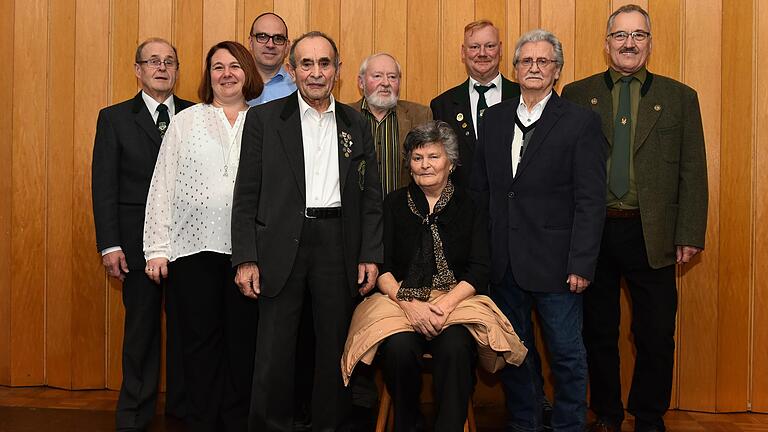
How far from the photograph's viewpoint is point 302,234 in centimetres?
303

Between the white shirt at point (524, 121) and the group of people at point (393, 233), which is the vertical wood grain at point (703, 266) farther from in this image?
the white shirt at point (524, 121)

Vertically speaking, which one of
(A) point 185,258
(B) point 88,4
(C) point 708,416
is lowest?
(C) point 708,416

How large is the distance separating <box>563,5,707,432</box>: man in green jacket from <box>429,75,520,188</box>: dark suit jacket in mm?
480

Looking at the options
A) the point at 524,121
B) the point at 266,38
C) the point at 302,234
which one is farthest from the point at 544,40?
the point at 266,38

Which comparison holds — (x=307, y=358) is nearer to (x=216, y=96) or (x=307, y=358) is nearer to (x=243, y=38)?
(x=216, y=96)

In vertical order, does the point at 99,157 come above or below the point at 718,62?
below

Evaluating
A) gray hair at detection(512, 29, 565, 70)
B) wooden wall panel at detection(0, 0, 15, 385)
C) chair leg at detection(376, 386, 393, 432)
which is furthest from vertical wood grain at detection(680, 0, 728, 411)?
wooden wall panel at detection(0, 0, 15, 385)

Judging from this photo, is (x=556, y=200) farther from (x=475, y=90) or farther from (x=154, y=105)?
Result: (x=154, y=105)

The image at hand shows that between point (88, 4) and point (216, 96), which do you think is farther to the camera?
point (88, 4)

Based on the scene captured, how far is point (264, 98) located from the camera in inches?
150

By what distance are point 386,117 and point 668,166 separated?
1.28 m

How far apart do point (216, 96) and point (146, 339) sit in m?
1.20

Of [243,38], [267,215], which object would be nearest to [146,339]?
[267,215]

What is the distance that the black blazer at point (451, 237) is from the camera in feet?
10.4
